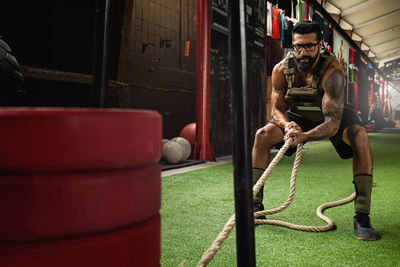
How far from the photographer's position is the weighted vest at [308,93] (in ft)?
6.25

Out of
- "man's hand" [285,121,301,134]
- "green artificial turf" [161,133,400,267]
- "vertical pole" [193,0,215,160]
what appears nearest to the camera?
"green artificial turf" [161,133,400,267]

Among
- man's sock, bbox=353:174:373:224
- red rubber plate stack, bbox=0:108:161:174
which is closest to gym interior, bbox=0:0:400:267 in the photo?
red rubber plate stack, bbox=0:108:161:174

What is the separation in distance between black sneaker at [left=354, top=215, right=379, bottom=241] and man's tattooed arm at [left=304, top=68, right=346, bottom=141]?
0.43 metres

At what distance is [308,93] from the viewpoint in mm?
1896

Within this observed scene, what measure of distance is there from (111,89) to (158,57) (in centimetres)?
174

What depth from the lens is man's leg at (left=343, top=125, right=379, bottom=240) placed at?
1.68m

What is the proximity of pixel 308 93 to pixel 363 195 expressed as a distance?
0.62 meters

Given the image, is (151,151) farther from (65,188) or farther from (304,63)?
(304,63)

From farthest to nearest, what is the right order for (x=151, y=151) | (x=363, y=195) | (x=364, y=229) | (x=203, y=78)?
(x=203, y=78) → (x=363, y=195) → (x=364, y=229) → (x=151, y=151)

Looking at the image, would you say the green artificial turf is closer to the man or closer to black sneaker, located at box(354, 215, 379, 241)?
black sneaker, located at box(354, 215, 379, 241)

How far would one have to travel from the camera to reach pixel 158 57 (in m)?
4.96

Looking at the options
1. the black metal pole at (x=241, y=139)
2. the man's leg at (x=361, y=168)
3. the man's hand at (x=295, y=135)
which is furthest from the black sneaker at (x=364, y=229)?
the black metal pole at (x=241, y=139)

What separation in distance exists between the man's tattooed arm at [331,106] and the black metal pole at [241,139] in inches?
43.6

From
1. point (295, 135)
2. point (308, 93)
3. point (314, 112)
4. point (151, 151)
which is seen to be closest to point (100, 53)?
point (151, 151)
